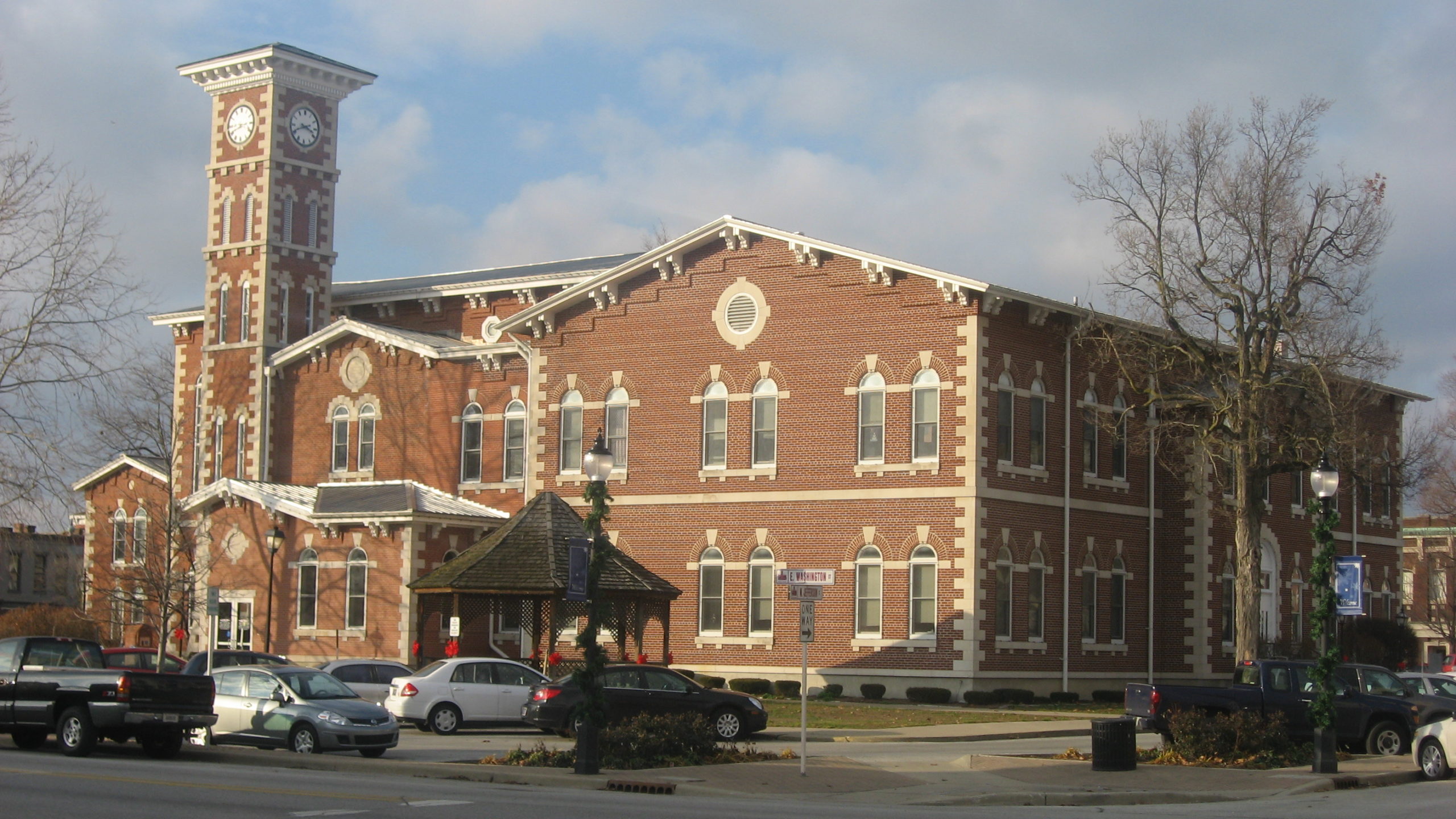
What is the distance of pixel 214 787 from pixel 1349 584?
767 inches

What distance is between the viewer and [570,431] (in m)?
47.6

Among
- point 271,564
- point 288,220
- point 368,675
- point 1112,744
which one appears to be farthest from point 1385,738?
point 288,220

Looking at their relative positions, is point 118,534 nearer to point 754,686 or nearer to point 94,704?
point 754,686

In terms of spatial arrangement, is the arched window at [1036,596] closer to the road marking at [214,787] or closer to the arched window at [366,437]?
the arched window at [366,437]

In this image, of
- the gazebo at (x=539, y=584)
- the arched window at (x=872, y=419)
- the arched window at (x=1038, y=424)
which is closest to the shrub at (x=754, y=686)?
the gazebo at (x=539, y=584)

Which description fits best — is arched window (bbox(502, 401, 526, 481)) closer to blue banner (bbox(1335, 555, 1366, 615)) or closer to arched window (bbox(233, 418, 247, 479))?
arched window (bbox(233, 418, 247, 479))

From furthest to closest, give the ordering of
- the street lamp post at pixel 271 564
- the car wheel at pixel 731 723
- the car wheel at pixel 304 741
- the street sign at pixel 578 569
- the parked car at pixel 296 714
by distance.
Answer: the street lamp post at pixel 271 564, the car wheel at pixel 731 723, the car wheel at pixel 304 741, the parked car at pixel 296 714, the street sign at pixel 578 569

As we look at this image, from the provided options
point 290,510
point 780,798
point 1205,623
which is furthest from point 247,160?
point 780,798

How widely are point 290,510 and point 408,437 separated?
5070 millimetres

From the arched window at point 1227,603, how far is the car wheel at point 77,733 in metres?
34.3

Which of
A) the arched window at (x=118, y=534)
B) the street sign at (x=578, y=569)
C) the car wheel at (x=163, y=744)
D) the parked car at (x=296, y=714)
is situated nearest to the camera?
the street sign at (x=578, y=569)

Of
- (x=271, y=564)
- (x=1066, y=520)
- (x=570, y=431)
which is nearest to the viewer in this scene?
(x=1066, y=520)

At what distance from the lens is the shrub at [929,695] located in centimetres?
4069

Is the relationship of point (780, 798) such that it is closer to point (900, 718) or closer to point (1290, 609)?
point (900, 718)
